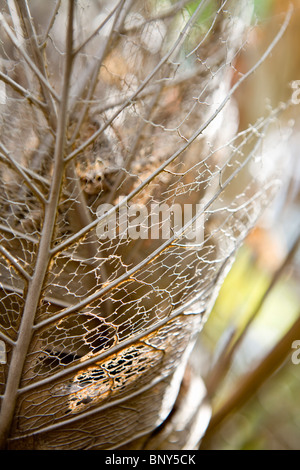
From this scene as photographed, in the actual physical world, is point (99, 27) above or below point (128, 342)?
above

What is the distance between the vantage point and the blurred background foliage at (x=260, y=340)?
0.59 metres

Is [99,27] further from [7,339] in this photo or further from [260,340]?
[260,340]

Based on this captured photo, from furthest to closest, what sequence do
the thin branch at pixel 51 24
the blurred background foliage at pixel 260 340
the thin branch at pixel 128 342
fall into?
the blurred background foliage at pixel 260 340
the thin branch at pixel 128 342
the thin branch at pixel 51 24

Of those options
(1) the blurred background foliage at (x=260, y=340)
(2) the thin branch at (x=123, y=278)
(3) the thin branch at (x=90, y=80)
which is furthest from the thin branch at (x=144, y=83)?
(1) the blurred background foliage at (x=260, y=340)

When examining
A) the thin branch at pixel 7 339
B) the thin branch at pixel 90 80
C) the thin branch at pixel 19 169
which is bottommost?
the thin branch at pixel 7 339

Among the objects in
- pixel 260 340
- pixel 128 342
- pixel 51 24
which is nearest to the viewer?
pixel 51 24

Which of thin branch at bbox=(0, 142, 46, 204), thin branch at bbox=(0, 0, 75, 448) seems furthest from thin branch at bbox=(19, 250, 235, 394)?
thin branch at bbox=(0, 142, 46, 204)

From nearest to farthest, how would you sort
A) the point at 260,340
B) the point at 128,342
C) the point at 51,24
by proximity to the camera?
the point at 51,24
the point at 128,342
the point at 260,340

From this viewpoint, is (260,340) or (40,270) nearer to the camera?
(40,270)

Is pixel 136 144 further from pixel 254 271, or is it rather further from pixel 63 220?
pixel 254 271

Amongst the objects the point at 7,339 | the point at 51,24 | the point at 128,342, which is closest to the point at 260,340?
the point at 128,342

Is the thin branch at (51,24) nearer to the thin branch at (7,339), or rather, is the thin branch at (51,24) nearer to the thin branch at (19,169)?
the thin branch at (19,169)

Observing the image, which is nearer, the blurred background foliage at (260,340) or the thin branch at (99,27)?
the thin branch at (99,27)

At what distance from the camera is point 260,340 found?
2.04 ft
